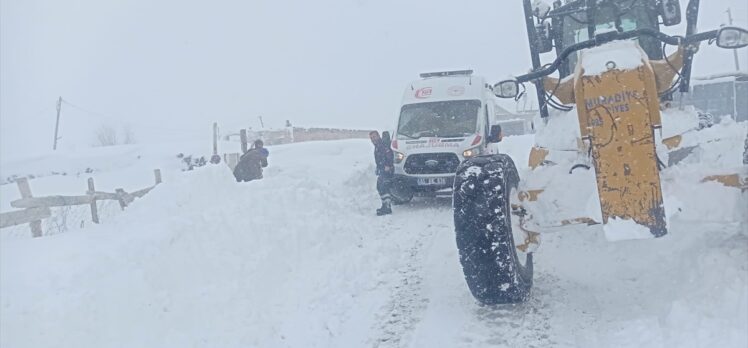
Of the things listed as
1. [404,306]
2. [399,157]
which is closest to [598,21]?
[404,306]

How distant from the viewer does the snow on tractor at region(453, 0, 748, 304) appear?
449 centimetres

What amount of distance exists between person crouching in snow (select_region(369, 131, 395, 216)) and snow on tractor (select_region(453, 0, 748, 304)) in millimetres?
5762

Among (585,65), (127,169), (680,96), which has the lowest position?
(127,169)

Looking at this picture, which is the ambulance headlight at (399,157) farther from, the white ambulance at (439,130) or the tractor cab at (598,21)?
the tractor cab at (598,21)

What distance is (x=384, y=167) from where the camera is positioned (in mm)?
12930

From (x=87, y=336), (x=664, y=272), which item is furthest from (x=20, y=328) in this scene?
(x=664, y=272)

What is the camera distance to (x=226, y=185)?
11.2 meters

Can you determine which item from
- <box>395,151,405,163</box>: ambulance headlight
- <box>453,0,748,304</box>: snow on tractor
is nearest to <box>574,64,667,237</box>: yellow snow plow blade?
<box>453,0,748,304</box>: snow on tractor

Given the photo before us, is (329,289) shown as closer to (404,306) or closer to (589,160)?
(404,306)

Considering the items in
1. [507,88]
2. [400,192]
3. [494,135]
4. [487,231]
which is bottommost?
[400,192]

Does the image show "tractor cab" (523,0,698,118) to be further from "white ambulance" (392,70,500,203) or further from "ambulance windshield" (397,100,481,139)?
"ambulance windshield" (397,100,481,139)

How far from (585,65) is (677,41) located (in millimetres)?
1181

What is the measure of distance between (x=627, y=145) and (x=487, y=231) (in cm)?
127

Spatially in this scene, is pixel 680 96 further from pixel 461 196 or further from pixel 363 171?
pixel 363 171
